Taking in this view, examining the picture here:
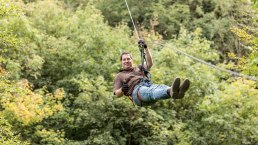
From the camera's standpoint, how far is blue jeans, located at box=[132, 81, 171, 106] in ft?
15.8

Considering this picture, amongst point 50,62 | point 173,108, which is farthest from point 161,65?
point 50,62

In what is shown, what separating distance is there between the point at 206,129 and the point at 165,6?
12540mm

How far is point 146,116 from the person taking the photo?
12.2 metres

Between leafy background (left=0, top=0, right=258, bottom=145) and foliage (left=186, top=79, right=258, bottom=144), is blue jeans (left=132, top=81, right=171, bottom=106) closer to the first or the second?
leafy background (left=0, top=0, right=258, bottom=145)

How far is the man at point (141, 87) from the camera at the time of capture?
14.8 feet

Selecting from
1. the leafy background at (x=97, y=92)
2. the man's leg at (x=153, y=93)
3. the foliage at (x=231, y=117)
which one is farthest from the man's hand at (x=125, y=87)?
the foliage at (x=231, y=117)

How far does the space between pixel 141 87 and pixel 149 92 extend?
381 millimetres

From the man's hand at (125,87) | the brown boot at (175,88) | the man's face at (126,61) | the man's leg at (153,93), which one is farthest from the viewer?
the man's face at (126,61)

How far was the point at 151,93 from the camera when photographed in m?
5.04

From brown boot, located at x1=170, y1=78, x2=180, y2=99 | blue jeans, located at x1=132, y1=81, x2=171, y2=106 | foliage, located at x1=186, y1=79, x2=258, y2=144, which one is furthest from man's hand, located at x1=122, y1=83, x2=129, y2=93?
foliage, located at x1=186, y1=79, x2=258, y2=144

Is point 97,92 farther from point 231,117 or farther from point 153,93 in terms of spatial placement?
point 153,93

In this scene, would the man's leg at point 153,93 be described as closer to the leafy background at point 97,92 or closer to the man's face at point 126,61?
the man's face at point 126,61

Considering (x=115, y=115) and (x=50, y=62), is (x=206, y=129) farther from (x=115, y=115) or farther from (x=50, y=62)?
(x=50, y=62)

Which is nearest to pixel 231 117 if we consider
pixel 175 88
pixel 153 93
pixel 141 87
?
pixel 141 87
